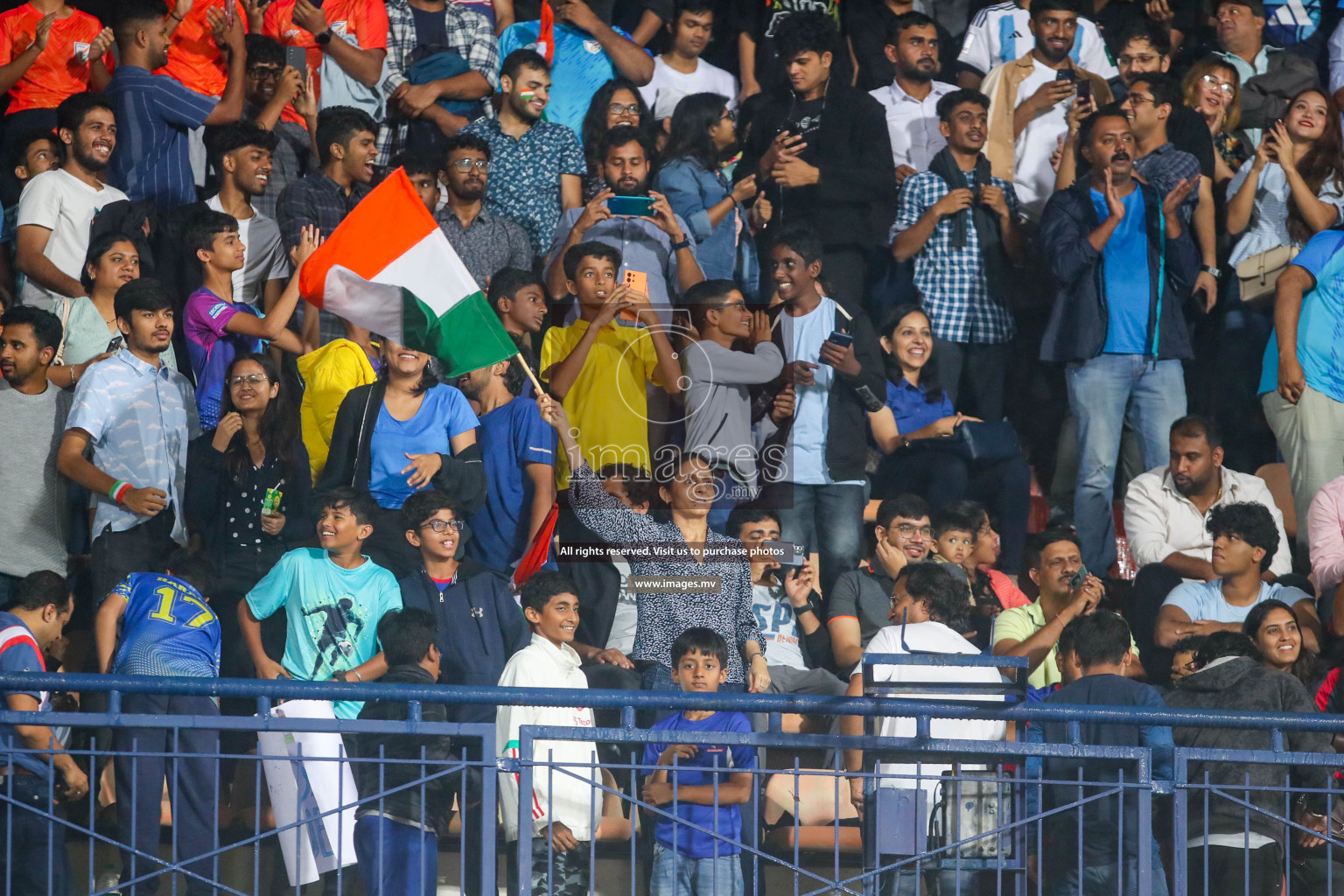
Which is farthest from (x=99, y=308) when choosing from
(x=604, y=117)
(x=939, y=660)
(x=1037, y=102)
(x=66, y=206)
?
(x=1037, y=102)

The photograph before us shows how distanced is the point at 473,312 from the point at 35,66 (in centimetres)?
404

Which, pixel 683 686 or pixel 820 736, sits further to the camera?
pixel 683 686

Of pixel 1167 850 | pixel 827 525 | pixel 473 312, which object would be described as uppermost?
pixel 473 312

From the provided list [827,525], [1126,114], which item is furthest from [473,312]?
[1126,114]

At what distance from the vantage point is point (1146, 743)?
6055 millimetres

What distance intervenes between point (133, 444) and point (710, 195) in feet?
10.2

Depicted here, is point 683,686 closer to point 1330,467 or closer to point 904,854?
point 904,854

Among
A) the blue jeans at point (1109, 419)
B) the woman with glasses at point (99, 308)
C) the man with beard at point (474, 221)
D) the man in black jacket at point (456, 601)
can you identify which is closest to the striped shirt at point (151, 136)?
the woman with glasses at point (99, 308)

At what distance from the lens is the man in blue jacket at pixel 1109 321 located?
8.55 meters

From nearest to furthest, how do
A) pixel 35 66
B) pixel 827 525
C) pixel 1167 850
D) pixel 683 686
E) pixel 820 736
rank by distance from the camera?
pixel 820 736 → pixel 1167 850 → pixel 683 686 → pixel 827 525 → pixel 35 66

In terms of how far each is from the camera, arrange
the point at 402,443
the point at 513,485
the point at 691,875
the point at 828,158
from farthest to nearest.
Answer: the point at 828,158
the point at 513,485
the point at 402,443
the point at 691,875

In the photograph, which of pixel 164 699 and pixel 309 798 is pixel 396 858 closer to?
pixel 309 798

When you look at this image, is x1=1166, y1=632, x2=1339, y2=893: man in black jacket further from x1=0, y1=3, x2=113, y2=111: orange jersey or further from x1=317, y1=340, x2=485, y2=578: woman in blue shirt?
x1=0, y1=3, x2=113, y2=111: orange jersey

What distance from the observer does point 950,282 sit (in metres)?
8.95
